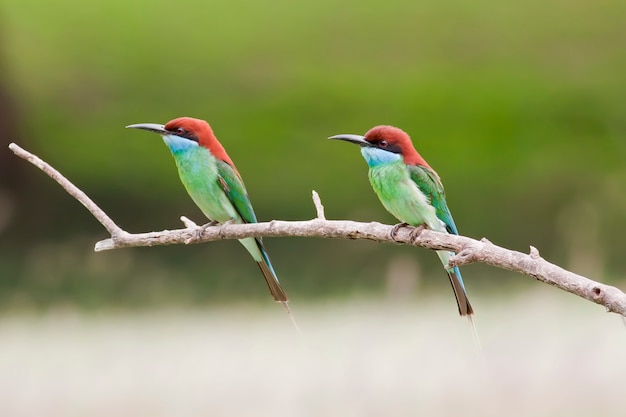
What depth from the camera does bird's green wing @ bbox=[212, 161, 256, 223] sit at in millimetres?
2674

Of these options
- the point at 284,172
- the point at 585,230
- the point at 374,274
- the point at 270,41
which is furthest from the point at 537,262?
the point at 270,41

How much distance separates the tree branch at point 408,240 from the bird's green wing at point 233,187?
0.18m

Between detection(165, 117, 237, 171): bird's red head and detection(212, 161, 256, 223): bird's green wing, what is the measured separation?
0.15ft

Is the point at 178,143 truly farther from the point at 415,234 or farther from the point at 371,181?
the point at 415,234

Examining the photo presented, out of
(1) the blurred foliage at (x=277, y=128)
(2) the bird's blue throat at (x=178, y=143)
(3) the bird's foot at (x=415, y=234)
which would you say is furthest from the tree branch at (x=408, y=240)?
(1) the blurred foliage at (x=277, y=128)

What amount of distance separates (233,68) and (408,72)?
1013 mm

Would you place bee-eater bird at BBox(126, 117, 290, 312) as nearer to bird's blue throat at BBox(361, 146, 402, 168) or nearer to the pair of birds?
the pair of birds

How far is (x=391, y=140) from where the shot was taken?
7.70ft

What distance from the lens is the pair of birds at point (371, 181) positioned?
2.34 metres

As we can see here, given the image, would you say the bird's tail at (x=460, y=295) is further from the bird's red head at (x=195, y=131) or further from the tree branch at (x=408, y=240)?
the bird's red head at (x=195, y=131)

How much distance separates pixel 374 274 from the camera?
4945 millimetres

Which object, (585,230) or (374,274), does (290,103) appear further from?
(585,230)

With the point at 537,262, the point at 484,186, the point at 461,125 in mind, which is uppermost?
the point at 537,262

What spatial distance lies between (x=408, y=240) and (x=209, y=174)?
69 cm
